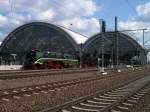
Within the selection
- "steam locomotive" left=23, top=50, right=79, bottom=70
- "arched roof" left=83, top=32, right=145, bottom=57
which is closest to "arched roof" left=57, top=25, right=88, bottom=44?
"arched roof" left=83, top=32, right=145, bottom=57

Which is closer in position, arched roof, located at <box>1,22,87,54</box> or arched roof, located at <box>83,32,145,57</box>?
arched roof, located at <box>1,22,87,54</box>

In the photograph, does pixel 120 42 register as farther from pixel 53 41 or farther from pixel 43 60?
pixel 43 60

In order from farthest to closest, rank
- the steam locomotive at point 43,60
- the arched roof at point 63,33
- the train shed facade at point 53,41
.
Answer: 1. the train shed facade at point 53,41
2. the arched roof at point 63,33
3. the steam locomotive at point 43,60

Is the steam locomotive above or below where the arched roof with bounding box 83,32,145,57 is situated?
below

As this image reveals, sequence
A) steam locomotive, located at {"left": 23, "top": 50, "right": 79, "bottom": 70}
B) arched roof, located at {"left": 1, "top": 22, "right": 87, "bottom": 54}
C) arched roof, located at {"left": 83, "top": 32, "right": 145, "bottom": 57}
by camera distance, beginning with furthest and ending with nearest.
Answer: arched roof, located at {"left": 83, "top": 32, "right": 145, "bottom": 57}, arched roof, located at {"left": 1, "top": 22, "right": 87, "bottom": 54}, steam locomotive, located at {"left": 23, "top": 50, "right": 79, "bottom": 70}

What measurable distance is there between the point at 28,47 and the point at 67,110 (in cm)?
15410

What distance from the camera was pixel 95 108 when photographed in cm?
1356

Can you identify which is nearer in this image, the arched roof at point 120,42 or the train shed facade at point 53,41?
the train shed facade at point 53,41

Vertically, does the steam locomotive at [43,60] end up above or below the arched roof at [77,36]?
below

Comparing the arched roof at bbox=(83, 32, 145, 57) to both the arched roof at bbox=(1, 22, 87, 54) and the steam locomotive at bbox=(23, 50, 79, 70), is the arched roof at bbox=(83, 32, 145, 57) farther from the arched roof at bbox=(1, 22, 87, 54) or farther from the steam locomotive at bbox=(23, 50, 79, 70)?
the steam locomotive at bbox=(23, 50, 79, 70)

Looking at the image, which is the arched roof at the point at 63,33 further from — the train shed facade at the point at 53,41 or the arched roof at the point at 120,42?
the arched roof at the point at 120,42

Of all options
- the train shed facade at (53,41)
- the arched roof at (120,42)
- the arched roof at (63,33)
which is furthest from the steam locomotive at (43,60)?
the arched roof at (120,42)

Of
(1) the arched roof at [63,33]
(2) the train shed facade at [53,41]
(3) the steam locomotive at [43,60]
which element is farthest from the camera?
(2) the train shed facade at [53,41]

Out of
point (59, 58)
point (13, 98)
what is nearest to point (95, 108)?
point (13, 98)
